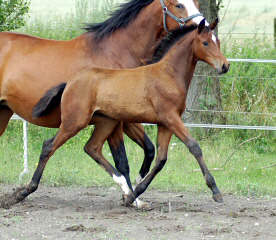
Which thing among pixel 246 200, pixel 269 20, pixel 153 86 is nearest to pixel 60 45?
pixel 153 86

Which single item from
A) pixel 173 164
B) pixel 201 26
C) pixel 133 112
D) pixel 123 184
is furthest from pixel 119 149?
pixel 173 164

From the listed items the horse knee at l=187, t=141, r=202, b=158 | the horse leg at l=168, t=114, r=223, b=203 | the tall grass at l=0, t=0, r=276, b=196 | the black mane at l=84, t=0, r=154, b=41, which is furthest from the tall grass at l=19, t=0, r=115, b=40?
the horse knee at l=187, t=141, r=202, b=158

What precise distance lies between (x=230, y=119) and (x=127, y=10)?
3.49 meters

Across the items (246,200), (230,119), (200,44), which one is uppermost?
(200,44)

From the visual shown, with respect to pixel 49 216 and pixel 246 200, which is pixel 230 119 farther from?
pixel 49 216

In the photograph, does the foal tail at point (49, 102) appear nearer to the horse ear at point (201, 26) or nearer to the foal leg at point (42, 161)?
the foal leg at point (42, 161)

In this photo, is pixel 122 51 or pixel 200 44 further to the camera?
pixel 122 51

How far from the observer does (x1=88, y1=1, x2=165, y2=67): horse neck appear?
19.1 ft

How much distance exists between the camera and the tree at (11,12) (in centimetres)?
810

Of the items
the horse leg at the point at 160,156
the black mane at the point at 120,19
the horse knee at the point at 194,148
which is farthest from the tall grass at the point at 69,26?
the horse knee at the point at 194,148

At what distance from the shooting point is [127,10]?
5965mm

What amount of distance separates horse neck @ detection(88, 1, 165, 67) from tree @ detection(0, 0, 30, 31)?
2735 millimetres

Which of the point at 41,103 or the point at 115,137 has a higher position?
the point at 41,103

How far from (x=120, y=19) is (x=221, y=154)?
3.16 m
